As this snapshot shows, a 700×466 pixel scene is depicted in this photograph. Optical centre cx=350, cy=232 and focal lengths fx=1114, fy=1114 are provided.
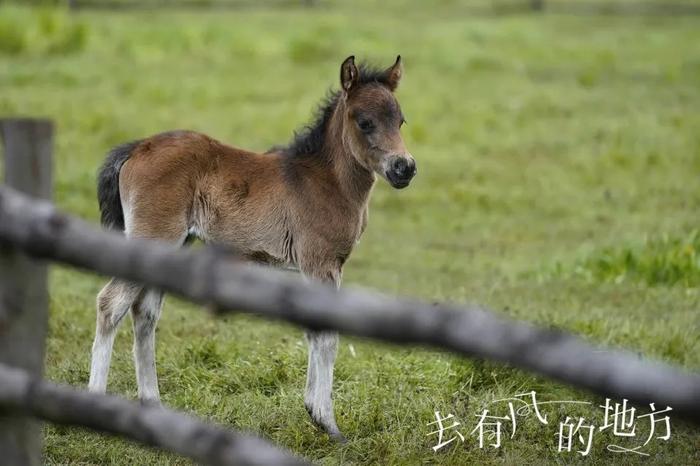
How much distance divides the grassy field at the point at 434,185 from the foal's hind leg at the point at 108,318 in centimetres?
47

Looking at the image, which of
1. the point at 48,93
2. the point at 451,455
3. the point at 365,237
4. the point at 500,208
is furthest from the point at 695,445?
the point at 48,93

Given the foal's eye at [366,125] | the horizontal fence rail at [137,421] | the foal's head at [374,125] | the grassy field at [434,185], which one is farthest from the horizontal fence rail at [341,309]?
the foal's eye at [366,125]

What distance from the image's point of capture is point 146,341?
6809 mm

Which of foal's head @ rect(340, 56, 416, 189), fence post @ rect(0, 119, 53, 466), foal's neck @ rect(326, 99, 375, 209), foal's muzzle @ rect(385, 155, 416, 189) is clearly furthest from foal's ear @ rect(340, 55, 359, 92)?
fence post @ rect(0, 119, 53, 466)

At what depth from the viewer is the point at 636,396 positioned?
10.6 feet

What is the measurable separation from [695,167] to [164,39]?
1200 centimetres

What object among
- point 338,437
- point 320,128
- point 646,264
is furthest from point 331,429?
point 646,264

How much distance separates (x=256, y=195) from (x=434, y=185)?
29.5ft

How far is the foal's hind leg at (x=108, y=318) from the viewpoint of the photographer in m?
6.57

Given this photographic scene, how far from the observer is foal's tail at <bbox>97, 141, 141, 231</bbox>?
6.95 metres

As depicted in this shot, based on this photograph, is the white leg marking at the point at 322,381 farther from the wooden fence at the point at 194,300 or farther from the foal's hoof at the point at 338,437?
the wooden fence at the point at 194,300

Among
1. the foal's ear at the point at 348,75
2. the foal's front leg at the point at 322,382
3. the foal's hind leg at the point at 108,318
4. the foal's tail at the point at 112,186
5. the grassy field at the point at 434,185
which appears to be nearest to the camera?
the foal's front leg at the point at 322,382

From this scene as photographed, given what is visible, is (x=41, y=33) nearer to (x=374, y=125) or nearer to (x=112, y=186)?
(x=112, y=186)

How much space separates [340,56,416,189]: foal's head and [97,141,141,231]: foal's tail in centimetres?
136
